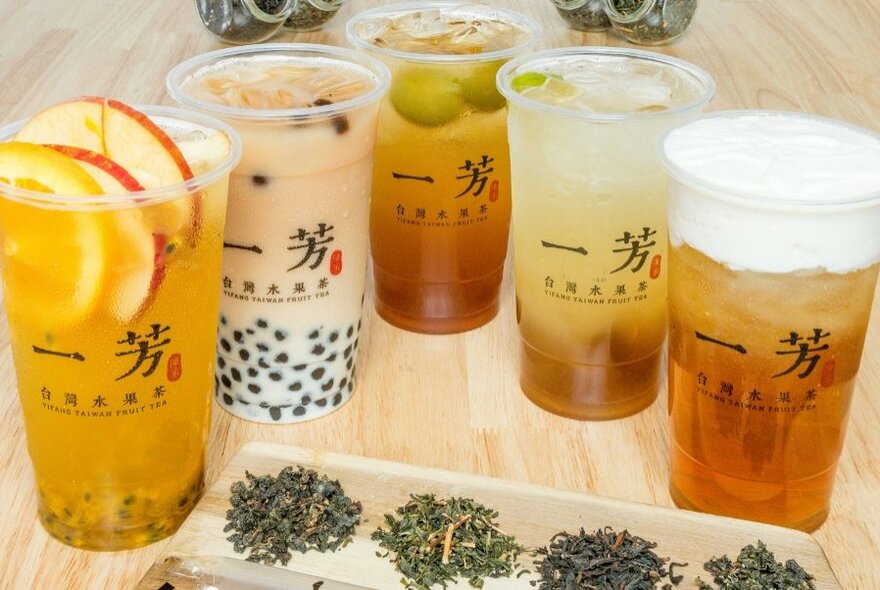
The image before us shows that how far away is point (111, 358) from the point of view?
2.65ft

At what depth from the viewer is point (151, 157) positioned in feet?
2.62

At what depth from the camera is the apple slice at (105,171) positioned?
30.3 inches

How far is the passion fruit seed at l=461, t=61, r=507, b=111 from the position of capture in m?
1.09

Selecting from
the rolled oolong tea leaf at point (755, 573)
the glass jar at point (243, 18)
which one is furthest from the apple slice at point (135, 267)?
the glass jar at point (243, 18)

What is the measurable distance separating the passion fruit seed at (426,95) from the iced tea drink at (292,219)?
0.06 meters

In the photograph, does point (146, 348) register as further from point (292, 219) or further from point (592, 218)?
point (592, 218)

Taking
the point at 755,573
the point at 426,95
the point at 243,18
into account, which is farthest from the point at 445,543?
the point at 243,18

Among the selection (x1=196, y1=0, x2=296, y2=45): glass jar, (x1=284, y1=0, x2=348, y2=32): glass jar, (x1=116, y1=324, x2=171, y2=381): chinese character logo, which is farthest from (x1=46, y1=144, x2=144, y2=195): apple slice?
(x1=284, y1=0, x2=348, y2=32): glass jar

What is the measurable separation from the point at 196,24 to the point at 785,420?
1.35m

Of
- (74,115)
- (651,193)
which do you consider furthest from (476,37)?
(74,115)

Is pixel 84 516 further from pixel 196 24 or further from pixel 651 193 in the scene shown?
pixel 196 24

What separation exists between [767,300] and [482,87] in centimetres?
40

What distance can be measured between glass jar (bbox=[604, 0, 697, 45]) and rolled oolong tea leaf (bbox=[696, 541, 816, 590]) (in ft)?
3.48

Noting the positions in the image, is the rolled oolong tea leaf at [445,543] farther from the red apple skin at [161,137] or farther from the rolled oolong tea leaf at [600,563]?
the red apple skin at [161,137]
